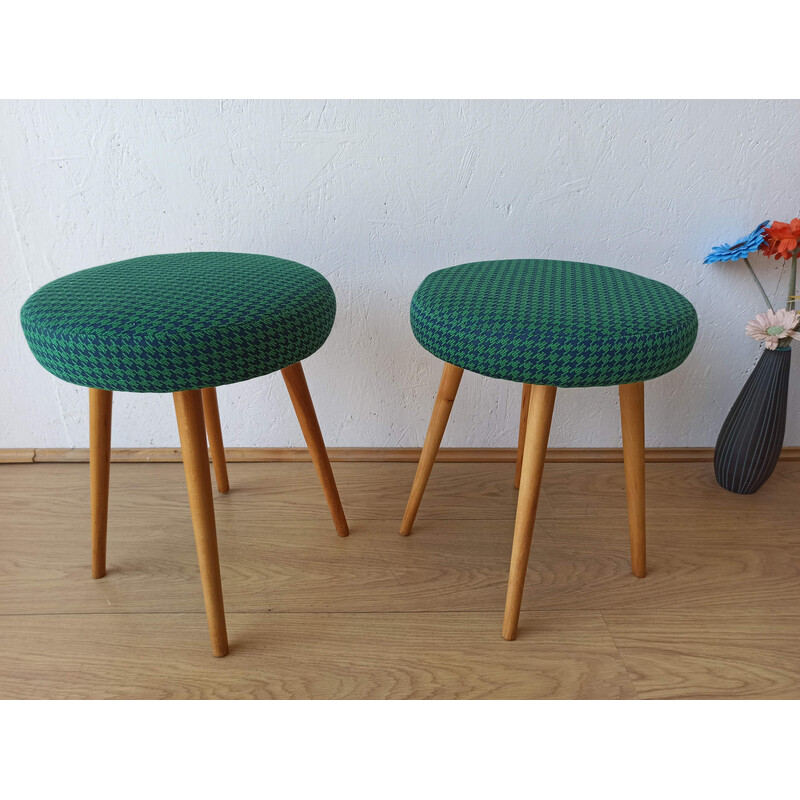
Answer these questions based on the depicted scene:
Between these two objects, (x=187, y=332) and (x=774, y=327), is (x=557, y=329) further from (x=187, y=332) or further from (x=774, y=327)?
(x=774, y=327)

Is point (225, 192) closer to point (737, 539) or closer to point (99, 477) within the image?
point (99, 477)

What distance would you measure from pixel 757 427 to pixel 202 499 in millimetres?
981

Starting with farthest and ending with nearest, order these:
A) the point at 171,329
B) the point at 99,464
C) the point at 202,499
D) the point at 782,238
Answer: the point at 782,238 → the point at 99,464 → the point at 202,499 → the point at 171,329

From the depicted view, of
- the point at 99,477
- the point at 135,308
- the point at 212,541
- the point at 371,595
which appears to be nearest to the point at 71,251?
the point at 99,477

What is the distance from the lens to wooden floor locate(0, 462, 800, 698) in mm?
879

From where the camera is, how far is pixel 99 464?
989mm

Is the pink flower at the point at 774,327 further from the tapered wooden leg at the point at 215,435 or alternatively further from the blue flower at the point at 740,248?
the tapered wooden leg at the point at 215,435

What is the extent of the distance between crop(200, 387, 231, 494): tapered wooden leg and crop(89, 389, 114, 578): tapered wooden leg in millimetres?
167

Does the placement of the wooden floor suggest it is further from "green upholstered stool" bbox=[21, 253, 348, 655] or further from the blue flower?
the blue flower

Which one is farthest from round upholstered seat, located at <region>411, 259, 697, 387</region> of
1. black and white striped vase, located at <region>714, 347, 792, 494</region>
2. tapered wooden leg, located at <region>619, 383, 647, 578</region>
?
black and white striped vase, located at <region>714, 347, 792, 494</region>

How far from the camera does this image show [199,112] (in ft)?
3.71

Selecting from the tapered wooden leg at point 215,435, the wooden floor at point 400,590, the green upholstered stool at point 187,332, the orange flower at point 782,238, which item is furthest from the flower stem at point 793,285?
the tapered wooden leg at point 215,435

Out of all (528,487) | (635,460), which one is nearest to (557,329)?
(528,487)

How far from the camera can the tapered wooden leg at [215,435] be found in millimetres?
1137
